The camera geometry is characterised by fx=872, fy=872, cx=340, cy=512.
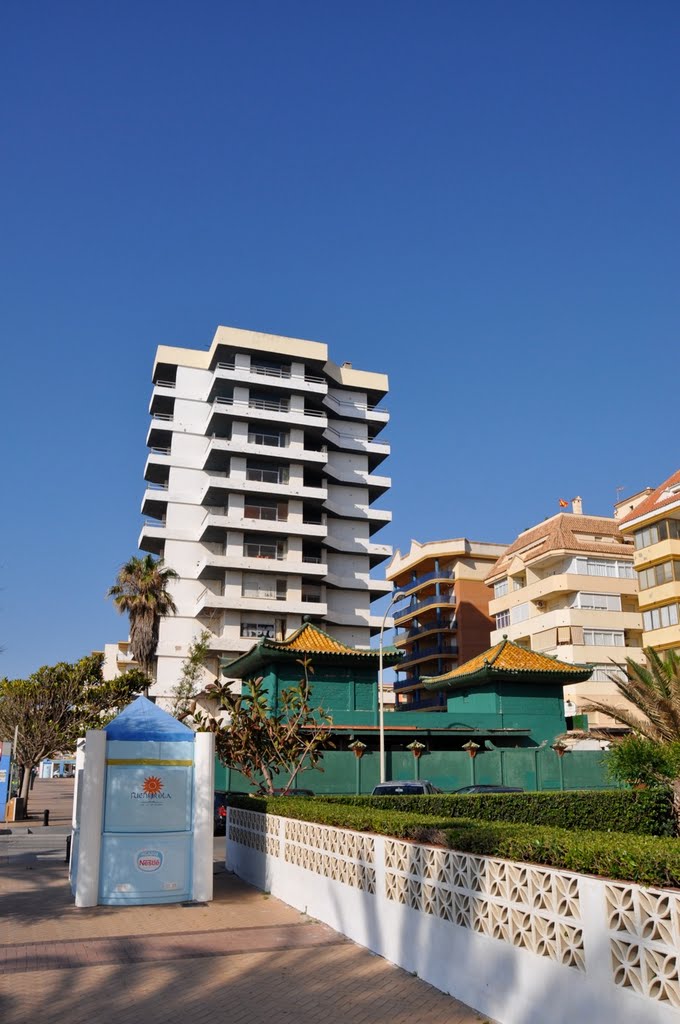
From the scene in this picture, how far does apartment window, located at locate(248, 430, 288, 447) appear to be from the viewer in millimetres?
67625

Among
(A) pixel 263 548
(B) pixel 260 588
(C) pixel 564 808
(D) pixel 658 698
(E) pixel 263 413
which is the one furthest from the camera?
(E) pixel 263 413

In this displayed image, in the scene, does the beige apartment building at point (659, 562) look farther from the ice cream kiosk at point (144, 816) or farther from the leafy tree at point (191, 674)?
the ice cream kiosk at point (144, 816)

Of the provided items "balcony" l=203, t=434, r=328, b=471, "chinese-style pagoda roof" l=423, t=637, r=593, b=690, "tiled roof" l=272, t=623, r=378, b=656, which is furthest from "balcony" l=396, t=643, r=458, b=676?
"tiled roof" l=272, t=623, r=378, b=656

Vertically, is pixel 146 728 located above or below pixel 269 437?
below

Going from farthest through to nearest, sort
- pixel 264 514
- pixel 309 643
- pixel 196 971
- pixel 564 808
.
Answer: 1. pixel 264 514
2. pixel 309 643
3. pixel 564 808
4. pixel 196 971

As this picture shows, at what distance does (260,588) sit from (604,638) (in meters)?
25.4

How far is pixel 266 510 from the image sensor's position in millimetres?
66750

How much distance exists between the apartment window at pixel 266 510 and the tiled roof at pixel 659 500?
2553 centimetres

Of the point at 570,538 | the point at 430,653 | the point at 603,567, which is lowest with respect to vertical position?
the point at 430,653

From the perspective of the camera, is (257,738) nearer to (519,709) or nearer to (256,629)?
(519,709)

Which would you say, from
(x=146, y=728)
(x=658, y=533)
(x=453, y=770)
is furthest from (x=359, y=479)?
(x=146, y=728)

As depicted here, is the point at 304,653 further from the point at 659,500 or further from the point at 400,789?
the point at 659,500

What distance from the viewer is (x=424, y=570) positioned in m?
79.7

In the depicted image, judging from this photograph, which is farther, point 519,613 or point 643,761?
point 519,613
